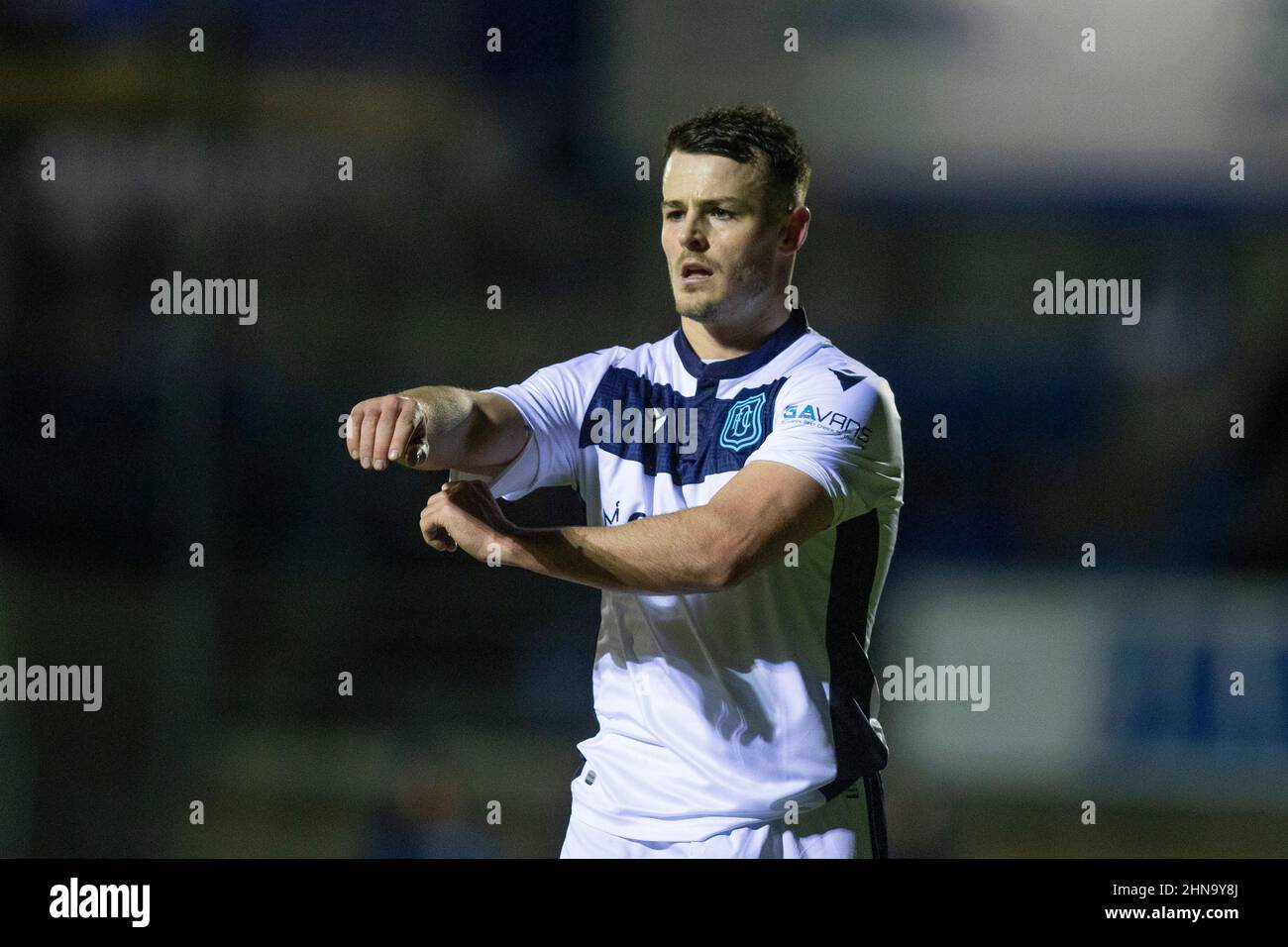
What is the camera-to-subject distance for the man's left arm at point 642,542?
2678 millimetres

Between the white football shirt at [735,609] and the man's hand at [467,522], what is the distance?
0.42 m

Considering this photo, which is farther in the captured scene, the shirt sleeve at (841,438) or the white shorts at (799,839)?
the white shorts at (799,839)

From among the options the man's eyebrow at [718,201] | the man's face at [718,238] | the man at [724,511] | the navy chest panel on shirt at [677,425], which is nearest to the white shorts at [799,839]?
the man at [724,511]

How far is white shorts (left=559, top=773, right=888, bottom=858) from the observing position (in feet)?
9.78

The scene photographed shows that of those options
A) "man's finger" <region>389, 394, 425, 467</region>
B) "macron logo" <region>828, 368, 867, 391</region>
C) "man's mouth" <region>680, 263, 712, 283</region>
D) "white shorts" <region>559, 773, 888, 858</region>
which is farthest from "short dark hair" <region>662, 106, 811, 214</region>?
"white shorts" <region>559, 773, 888, 858</region>

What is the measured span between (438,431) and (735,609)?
78cm

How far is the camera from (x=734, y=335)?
3.18m

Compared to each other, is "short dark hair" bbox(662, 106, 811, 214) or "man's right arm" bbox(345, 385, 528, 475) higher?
"short dark hair" bbox(662, 106, 811, 214)

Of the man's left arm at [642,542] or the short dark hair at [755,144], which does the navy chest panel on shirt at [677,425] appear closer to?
Result: the man's left arm at [642,542]

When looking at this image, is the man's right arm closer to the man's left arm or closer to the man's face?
the man's left arm
